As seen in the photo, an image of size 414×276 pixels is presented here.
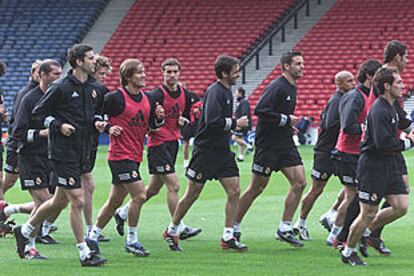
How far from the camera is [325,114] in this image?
1340 centimetres

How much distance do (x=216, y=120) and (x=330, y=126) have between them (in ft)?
5.71

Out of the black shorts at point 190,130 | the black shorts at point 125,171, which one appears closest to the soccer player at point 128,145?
the black shorts at point 125,171

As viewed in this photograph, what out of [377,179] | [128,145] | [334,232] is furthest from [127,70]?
[334,232]

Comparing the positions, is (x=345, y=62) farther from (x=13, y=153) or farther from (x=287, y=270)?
(x=287, y=270)

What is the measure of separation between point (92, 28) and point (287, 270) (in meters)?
35.5

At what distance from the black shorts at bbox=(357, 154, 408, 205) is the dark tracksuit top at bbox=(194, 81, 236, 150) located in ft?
6.40

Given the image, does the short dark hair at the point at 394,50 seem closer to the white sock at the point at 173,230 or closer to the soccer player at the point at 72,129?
the white sock at the point at 173,230

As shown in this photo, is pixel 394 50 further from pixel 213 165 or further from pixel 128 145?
pixel 128 145

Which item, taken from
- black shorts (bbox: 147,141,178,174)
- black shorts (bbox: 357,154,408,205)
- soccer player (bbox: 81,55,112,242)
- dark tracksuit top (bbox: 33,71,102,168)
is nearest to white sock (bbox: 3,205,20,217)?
soccer player (bbox: 81,55,112,242)

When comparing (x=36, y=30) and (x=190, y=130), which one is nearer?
(x=190, y=130)

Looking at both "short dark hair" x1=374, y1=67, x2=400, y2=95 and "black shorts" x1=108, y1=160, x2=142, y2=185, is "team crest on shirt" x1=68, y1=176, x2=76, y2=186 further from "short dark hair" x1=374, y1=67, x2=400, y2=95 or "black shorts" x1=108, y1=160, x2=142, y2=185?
"short dark hair" x1=374, y1=67, x2=400, y2=95

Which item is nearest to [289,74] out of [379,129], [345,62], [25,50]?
[379,129]

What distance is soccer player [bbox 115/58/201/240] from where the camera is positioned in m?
13.4

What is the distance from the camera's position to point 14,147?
46.1 ft
